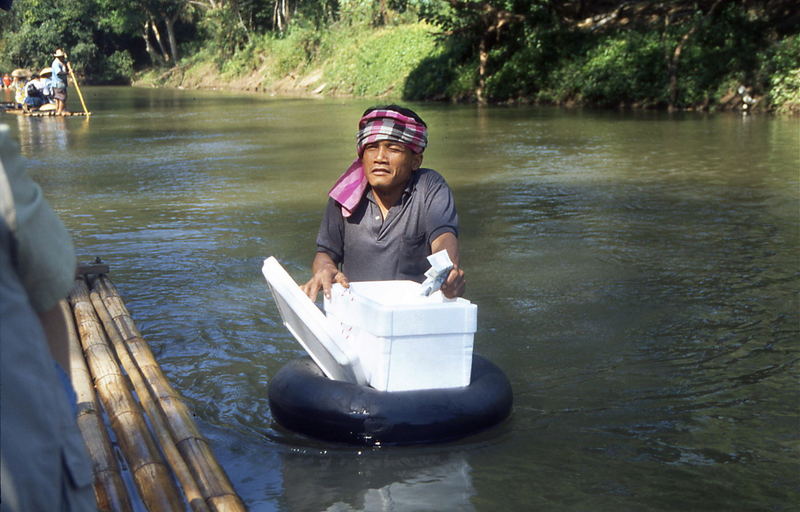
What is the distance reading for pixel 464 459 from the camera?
4.41 m

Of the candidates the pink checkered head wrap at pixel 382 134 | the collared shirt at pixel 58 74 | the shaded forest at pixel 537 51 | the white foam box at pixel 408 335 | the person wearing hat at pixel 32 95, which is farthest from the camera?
the person wearing hat at pixel 32 95

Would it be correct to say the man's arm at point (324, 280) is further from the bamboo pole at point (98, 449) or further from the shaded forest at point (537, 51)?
the shaded forest at point (537, 51)

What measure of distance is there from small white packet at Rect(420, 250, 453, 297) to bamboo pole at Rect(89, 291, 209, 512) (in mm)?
1210

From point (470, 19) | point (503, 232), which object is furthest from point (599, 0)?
point (503, 232)

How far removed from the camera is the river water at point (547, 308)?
424 centimetres

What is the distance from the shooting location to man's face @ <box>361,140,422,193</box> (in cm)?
486

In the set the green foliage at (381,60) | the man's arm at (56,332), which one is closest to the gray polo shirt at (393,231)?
the man's arm at (56,332)

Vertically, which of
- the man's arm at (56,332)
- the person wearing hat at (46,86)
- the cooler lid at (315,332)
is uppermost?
the person wearing hat at (46,86)

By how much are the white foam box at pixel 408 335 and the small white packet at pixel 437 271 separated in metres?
0.07

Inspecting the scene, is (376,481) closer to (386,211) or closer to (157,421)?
(157,421)

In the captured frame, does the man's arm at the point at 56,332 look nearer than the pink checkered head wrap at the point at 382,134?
Yes

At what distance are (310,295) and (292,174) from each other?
9684 millimetres

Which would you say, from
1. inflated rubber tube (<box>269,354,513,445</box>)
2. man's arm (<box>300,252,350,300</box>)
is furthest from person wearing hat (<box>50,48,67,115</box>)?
inflated rubber tube (<box>269,354,513,445</box>)

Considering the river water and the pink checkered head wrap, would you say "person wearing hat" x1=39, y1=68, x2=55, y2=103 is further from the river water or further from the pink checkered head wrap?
the pink checkered head wrap
